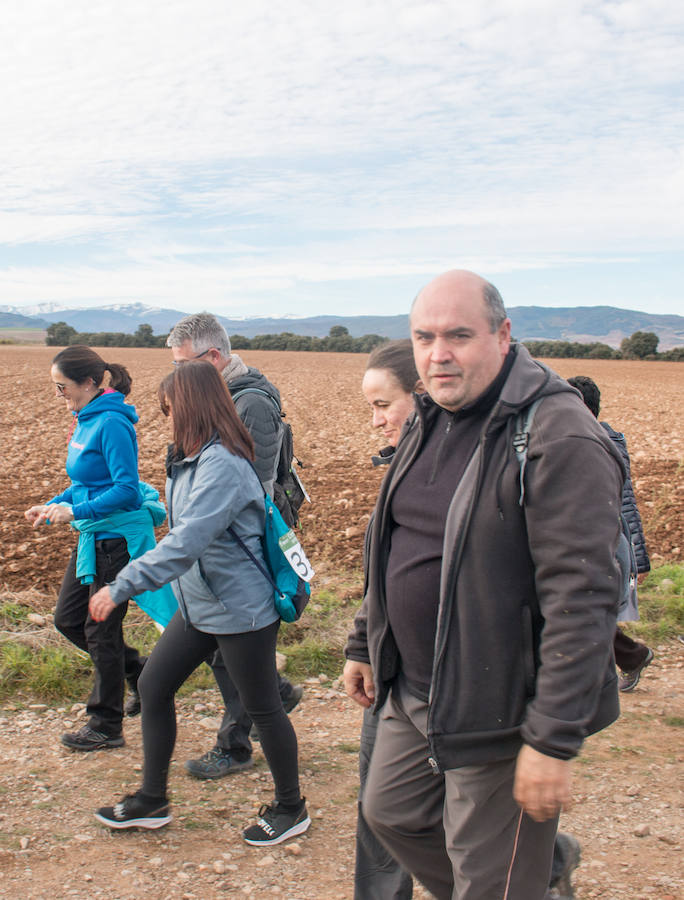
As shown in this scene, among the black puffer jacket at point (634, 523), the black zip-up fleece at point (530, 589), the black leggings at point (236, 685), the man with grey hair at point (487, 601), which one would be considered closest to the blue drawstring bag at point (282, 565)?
the black leggings at point (236, 685)

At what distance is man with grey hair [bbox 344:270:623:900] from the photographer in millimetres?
1907

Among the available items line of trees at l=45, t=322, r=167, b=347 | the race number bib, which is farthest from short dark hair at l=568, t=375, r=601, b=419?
line of trees at l=45, t=322, r=167, b=347

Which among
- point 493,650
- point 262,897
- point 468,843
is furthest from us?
point 262,897

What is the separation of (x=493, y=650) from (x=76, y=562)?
2.79 m

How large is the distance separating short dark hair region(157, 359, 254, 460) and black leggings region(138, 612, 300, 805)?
30.5 inches

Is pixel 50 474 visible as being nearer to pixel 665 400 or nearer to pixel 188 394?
pixel 188 394

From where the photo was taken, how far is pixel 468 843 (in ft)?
7.07

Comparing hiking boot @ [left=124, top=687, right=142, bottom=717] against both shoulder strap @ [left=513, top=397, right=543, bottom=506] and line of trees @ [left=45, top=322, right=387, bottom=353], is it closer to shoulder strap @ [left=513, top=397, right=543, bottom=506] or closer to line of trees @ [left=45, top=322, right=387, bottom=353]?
shoulder strap @ [left=513, top=397, right=543, bottom=506]

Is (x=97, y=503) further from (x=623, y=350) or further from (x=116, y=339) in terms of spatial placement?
(x=116, y=339)

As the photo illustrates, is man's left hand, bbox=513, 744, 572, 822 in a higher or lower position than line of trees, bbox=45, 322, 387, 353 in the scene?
lower

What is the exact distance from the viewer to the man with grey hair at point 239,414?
380 cm

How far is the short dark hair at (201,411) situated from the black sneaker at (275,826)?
Result: 5.10 ft

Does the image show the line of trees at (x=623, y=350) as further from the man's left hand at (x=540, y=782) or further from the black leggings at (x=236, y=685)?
the man's left hand at (x=540, y=782)

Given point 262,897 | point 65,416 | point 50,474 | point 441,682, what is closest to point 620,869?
point 262,897
